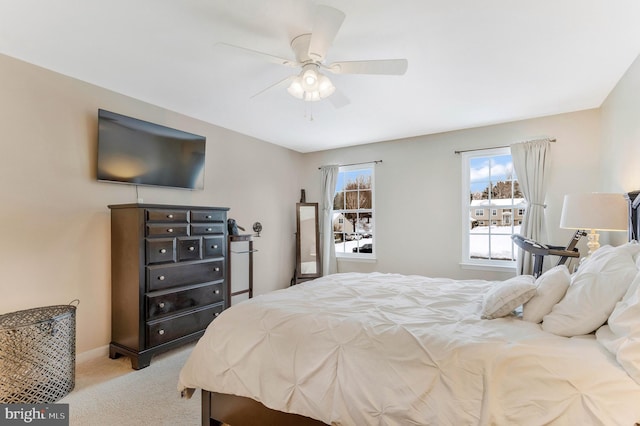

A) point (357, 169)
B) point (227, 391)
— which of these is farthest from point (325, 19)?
point (357, 169)

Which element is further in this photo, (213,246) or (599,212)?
(213,246)

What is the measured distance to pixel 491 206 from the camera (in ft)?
13.8

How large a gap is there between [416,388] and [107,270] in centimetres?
302

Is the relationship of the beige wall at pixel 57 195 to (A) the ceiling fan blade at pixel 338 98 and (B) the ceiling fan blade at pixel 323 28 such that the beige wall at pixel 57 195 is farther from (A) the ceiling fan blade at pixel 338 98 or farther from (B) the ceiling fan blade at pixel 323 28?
(B) the ceiling fan blade at pixel 323 28

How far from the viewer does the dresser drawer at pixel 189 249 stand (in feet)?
10.2

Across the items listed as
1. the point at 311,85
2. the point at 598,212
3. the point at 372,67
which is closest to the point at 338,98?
the point at 311,85

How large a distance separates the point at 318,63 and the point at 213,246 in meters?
2.21

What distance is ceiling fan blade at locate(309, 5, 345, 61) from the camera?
1664 mm

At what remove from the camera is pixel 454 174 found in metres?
4.34

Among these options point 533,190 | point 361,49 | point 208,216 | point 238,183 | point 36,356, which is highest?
point 361,49

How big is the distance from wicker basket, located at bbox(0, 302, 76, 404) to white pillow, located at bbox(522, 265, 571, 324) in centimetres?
310

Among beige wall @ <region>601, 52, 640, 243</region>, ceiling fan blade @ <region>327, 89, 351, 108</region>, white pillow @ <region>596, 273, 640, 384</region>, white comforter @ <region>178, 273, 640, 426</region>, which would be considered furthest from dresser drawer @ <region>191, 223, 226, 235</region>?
beige wall @ <region>601, 52, 640, 243</region>

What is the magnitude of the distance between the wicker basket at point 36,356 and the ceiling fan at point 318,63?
2.35m

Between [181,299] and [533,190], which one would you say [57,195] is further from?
[533,190]
